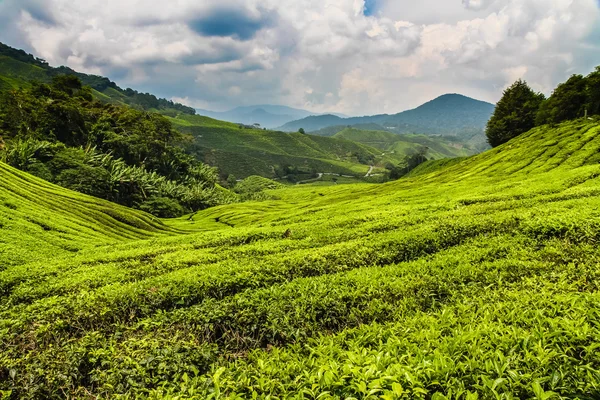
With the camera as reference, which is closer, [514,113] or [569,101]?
[569,101]

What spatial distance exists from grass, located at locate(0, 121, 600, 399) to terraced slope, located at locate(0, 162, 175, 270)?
3587 mm

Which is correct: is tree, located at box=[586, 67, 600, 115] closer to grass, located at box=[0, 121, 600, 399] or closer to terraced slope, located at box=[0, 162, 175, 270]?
grass, located at box=[0, 121, 600, 399]

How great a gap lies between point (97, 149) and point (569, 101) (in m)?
132

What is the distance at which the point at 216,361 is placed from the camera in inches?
360

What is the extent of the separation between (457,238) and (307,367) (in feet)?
42.2

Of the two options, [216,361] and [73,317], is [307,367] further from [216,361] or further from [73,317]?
[73,317]

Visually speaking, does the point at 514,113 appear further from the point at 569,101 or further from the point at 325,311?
the point at 325,311

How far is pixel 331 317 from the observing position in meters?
10.7

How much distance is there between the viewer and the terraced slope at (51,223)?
23016 millimetres

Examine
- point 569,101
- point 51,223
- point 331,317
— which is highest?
point 569,101

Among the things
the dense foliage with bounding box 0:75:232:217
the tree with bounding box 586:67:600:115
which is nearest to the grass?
the dense foliage with bounding box 0:75:232:217

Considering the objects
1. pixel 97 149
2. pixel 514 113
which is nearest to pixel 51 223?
pixel 97 149

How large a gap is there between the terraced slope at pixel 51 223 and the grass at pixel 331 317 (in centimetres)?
359

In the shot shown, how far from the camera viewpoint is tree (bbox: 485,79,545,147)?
98.9m
